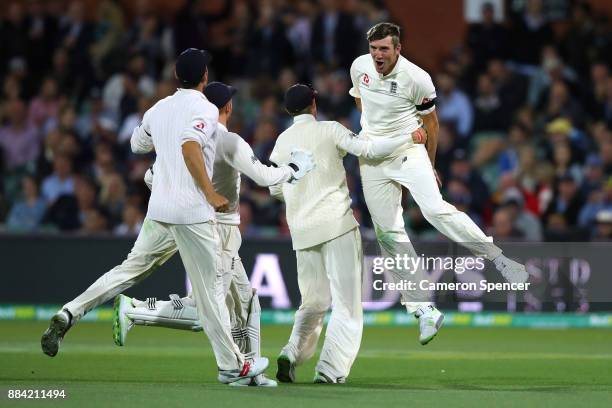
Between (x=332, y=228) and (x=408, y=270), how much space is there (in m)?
0.94

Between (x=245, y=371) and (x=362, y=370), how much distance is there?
6.82 feet

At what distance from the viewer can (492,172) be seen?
19.4 m

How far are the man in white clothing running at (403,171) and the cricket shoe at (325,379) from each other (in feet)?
2.98

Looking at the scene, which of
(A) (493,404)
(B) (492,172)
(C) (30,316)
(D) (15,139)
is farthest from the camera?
(D) (15,139)

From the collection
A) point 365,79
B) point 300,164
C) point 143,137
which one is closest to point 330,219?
point 300,164

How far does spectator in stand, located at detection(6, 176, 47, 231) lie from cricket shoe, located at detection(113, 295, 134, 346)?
854cm

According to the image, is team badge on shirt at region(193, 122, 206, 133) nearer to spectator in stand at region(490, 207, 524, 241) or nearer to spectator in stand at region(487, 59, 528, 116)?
spectator in stand at region(490, 207, 524, 241)

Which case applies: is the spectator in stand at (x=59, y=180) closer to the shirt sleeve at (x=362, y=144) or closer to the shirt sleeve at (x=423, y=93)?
the shirt sleeve at (x=423, y=93)

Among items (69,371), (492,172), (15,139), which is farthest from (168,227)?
(15,139)

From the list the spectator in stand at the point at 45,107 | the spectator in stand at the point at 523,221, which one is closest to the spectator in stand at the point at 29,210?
the spectator in stand at the point at 45,107

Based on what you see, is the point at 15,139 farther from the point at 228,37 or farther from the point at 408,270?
the point at 408,270

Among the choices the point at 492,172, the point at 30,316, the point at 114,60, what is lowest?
the point at 30,316

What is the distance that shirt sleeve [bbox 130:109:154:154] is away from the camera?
998 cm

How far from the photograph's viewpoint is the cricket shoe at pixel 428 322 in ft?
35.4
